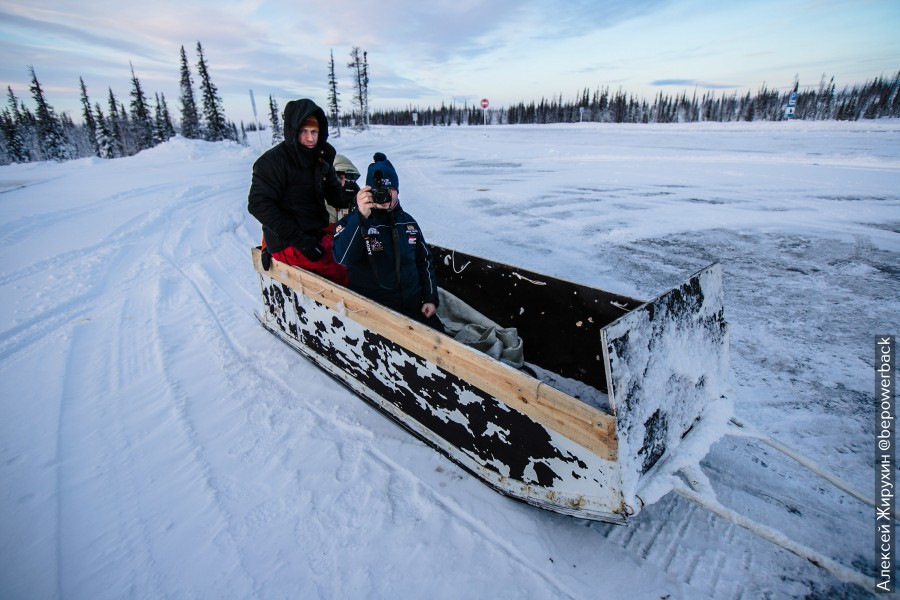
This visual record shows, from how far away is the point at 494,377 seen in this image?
194 centimetres

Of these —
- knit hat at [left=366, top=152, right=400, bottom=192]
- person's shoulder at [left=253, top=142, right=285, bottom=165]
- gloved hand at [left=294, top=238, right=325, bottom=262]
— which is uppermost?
person's shoulder at [left=253, top=142, right=285, bottom=165]

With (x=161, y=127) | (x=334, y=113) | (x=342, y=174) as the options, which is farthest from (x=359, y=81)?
(x=342, y=174)

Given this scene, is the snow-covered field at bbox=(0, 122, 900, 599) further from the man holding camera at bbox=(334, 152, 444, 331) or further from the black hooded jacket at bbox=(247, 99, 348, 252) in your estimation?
the black hooded jacket at bbox=(247, 99, 348, 252)

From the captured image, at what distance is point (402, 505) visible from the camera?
85.8 inches

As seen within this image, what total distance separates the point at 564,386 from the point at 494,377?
4.48ft

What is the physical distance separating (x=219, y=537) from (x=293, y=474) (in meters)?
0.45

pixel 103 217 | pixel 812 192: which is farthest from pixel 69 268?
pixel 812 192

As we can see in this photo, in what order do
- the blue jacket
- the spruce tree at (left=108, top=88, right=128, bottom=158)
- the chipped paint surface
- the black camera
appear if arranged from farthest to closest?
the spruce tree at (left=108, top=88, right=128, bottom=158), the blue jacket, the black camera, the chipped paint surface

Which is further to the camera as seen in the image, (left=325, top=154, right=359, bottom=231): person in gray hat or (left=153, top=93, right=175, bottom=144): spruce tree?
(left=153, top=93, right=175, bottom=144): spruce tree

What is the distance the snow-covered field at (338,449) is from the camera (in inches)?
72.9

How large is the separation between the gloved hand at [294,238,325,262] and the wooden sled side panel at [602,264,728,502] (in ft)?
8.26

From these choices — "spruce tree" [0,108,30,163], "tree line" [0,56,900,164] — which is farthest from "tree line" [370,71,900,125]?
"spruce tree" [0,108,30,163]

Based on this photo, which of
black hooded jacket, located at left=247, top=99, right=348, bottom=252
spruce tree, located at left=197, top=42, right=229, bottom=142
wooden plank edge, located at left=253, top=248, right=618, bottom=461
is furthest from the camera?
spruce tree, located at left=197, top=42, right=229, bottom=142

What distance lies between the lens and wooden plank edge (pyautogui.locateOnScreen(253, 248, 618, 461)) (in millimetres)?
1638
